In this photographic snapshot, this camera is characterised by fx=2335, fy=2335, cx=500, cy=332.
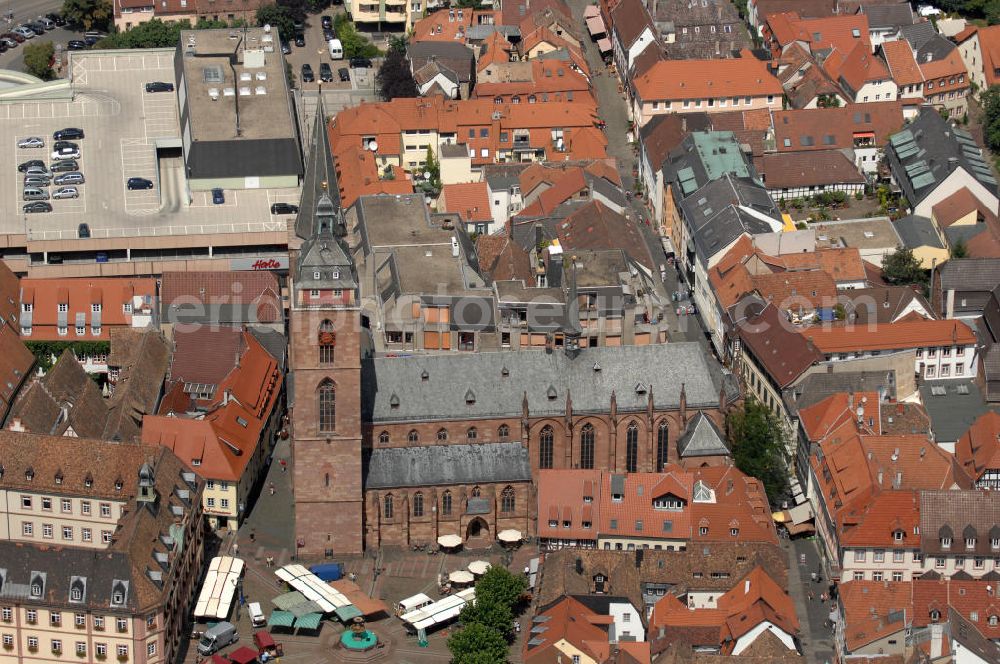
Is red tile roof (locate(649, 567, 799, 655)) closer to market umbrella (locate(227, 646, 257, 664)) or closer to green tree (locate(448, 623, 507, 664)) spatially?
green tree (locate(448, 623, 507, 664))

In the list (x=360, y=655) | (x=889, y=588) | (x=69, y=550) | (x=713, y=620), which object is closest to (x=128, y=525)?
(x=69, y=550)

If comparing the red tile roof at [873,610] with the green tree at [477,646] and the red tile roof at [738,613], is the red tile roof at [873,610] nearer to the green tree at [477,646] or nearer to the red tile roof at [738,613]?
the red tile roof at [738,613]

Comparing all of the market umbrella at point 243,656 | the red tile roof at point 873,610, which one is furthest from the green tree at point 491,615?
the red tile roof at point 873,610

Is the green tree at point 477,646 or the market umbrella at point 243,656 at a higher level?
the green tree at point 477,646

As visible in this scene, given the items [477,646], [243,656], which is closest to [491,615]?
[477,646]

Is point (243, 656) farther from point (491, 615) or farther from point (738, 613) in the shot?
point (738, 613)

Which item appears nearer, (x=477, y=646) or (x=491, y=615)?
(x=477, y=646)
